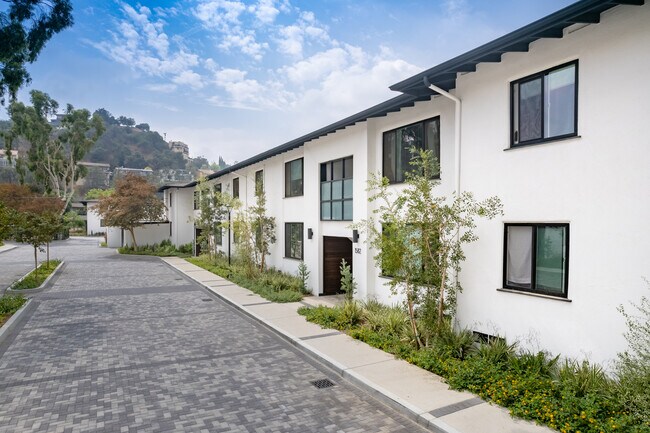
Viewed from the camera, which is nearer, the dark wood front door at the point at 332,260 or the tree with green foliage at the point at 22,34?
the tree with green foliage at the point at 22,34

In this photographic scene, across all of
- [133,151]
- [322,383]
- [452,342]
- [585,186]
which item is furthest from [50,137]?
[133,151]

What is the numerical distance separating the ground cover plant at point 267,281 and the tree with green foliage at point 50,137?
118 ft

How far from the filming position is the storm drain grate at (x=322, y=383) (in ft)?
21.9

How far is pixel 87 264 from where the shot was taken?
2477cm

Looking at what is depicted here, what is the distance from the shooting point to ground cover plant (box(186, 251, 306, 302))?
1361cm

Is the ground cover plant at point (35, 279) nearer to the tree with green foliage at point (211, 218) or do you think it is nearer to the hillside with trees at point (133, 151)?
the tree with green foliage at point (211, 218)

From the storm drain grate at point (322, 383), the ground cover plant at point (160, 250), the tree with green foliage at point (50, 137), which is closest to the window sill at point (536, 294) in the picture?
the storm drain grate at point (322, 383)

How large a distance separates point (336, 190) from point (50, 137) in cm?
4974

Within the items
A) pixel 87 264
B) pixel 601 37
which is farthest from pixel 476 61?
pixel 87 264

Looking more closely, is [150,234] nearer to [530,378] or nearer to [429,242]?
[429,242]

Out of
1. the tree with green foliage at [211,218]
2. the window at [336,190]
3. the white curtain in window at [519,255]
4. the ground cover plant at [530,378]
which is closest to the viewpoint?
the ground cover plant at [530,378]

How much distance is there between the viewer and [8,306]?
39.0ft

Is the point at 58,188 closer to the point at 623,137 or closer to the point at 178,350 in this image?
the point at 178,350

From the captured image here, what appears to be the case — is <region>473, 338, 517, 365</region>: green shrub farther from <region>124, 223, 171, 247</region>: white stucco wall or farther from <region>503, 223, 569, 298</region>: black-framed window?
<region>124, 223, 171, 247</region>: white stucco wall
